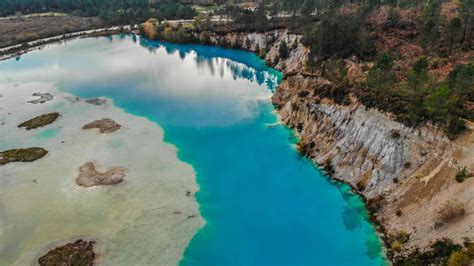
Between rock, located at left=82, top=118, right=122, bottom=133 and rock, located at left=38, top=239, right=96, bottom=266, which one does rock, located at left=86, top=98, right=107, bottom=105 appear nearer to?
rock, located at left=82, top=118, right=122, bottom=133

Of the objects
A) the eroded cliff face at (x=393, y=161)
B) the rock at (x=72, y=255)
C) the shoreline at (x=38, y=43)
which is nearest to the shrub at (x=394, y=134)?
the eroded cliff face at (x=393, y=161)

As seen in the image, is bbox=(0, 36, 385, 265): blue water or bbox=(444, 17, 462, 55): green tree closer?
bbox=(0, 36, 385, 265): blue water

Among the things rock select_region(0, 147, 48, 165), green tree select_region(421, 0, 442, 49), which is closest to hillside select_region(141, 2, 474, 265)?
green tree select_region(421, 0, 442, 49)

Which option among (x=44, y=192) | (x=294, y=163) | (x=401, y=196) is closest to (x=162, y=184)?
(x=44, y=192)

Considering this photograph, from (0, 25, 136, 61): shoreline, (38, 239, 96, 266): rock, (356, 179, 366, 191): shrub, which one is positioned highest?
(0, 25, 136, 61): shoreline

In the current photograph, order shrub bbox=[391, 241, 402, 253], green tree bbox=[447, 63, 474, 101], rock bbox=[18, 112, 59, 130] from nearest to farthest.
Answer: shrub bbox=[391, 241, 402, 253] → green tree bbox=[447, 63, 474, 101] → rock bbox=[18, 112, 59, 130]

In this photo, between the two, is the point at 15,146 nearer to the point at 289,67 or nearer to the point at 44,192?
the point at 44,192

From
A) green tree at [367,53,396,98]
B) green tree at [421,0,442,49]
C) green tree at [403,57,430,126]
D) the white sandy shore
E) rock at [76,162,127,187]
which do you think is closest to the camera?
the white sandy shore

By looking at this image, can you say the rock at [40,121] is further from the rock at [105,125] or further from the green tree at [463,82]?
the green tree at [463,82]

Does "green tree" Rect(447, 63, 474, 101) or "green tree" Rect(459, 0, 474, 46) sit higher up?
"green tree" Rect(459, 0, 474, 46)
